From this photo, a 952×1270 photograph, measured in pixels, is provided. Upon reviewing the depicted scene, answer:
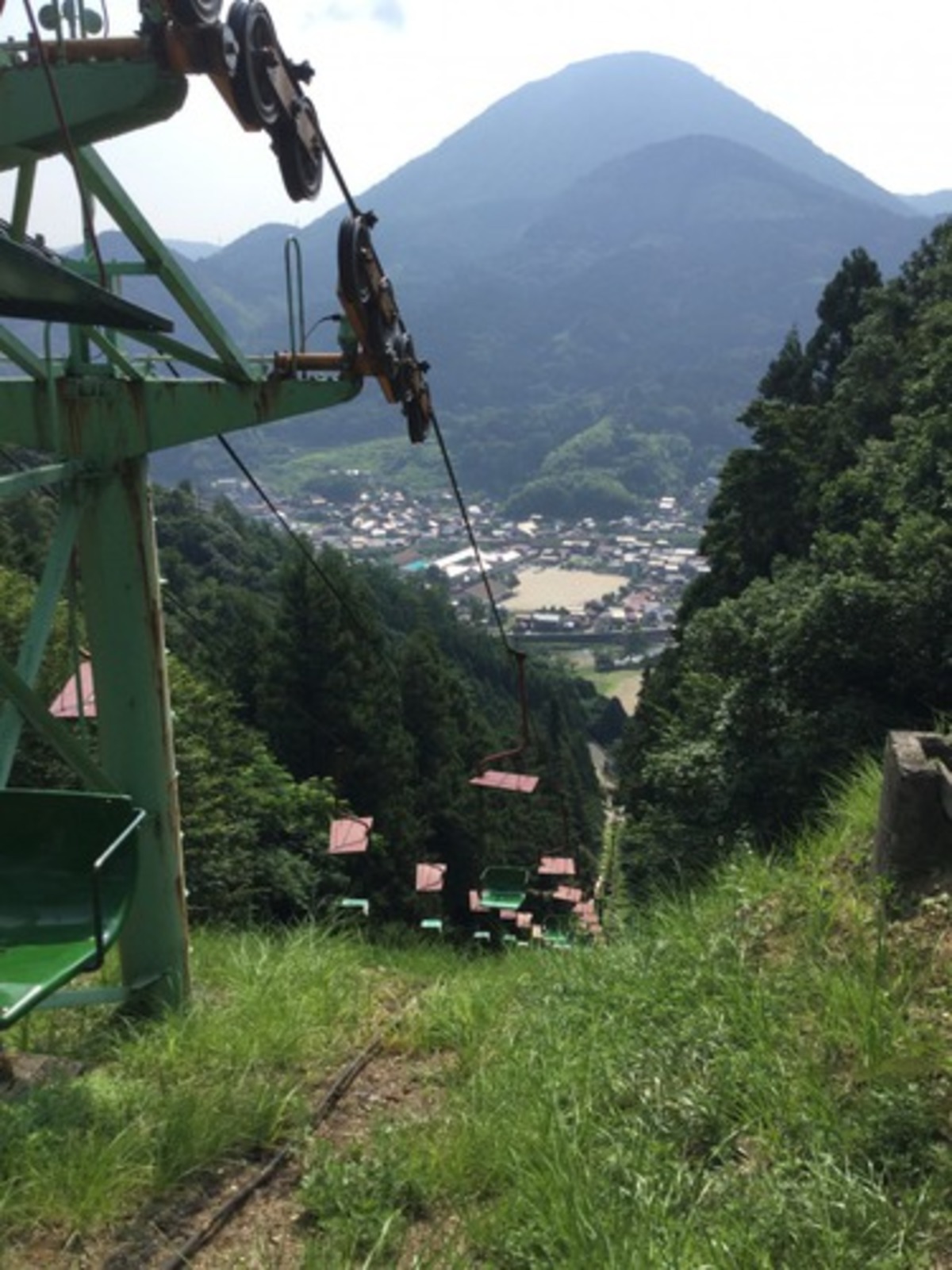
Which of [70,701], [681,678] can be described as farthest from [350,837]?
[681,678]

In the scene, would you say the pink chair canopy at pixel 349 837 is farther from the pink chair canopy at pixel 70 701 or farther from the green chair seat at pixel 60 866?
the green chair seat at pixel 60 866

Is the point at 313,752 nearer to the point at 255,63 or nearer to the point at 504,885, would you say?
the point at 504,885

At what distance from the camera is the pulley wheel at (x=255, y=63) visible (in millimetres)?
2924

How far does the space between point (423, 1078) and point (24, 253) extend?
3498 millimetres

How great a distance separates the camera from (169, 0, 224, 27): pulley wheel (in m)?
2.78

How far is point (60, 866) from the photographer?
140 inches

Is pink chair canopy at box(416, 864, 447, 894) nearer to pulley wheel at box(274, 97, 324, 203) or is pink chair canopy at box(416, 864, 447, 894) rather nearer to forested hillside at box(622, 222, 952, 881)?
forested hillside at box(622, 222, 952, 881)

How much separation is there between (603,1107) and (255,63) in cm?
321

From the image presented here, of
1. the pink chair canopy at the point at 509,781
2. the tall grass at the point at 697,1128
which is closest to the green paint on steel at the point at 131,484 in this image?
the tall grass at the point at 697,1128

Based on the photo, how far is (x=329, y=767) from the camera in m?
25.7

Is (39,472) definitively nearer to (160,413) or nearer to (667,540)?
(160,413)

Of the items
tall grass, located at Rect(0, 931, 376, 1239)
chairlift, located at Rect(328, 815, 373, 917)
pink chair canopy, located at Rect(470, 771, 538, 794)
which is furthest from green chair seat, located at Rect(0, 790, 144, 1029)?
chairlift, located at Rect(328, 815, 373, 917)

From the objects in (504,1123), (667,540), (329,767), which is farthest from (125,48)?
(667,540)

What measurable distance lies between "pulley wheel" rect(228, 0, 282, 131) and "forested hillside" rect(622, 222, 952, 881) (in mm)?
4991
